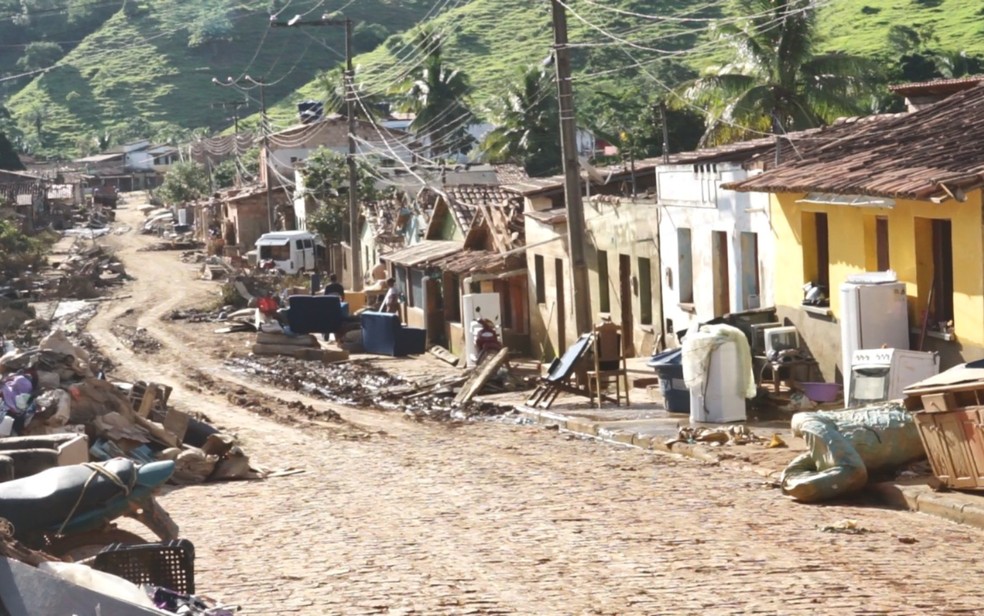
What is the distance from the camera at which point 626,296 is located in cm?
3094

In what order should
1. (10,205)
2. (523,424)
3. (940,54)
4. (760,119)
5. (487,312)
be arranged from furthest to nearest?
(10,205), (940,54), (760,119), (487,312), (523,424)

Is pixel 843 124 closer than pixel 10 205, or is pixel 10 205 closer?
pixel 843 124

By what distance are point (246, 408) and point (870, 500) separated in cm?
1560

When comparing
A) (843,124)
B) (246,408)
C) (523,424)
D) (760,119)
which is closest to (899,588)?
(523,424)

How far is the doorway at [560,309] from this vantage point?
111ft

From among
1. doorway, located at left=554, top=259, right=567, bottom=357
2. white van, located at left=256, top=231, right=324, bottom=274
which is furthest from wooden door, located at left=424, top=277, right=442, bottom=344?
white van, located at left=256, top=231, right=324, bottom=274

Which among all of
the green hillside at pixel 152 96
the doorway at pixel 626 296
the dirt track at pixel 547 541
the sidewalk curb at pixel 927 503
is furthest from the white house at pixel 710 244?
the green hillside at pixel 152 96

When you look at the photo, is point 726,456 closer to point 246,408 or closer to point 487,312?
point 246,408

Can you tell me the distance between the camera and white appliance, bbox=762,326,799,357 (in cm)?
2234

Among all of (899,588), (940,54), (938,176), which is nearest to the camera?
(899,588)

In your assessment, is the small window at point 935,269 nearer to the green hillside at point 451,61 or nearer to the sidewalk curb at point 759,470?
the sidewalk curb at point 759,470

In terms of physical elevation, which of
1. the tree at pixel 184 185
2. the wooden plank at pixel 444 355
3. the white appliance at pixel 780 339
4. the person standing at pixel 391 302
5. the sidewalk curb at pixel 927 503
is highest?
the tree at pixel 184 185

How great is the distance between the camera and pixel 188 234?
98688 mm

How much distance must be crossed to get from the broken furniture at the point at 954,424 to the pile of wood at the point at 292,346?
24.8 meters
